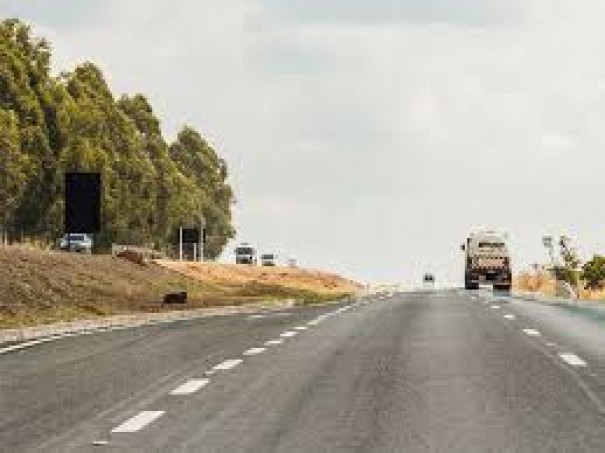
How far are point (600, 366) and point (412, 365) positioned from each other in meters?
2.09

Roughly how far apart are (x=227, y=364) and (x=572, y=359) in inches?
162

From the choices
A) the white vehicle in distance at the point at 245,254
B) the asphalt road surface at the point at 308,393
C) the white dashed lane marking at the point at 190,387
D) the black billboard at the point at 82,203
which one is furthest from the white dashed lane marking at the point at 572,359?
the white vehicle in distance at the point at 245,254

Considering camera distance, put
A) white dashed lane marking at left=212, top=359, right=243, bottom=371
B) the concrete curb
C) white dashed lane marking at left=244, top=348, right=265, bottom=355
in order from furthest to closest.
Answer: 1. the concrete curb
2. white dashed lane marking at left=244, top=348, right=265, bottom=355
3. white dashed lane marking at left=212, top=359, right=243, bottom=371

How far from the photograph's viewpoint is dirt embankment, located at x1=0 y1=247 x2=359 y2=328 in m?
42.3

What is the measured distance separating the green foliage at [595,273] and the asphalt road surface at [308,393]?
72.3 metres

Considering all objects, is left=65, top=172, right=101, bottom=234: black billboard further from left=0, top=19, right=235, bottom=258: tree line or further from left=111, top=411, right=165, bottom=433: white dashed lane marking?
left=111, top=411, right=165, bottom=433: white dashed lane marking

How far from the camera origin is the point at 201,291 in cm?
6662

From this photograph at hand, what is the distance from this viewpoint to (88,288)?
50375mm

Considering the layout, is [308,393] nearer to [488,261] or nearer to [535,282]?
[488,261]

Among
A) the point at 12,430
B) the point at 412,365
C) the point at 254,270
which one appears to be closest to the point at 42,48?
the point at 254,270

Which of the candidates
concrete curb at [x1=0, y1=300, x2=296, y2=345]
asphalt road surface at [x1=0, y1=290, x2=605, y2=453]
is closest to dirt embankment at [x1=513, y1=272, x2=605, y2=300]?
concrete curb at [x1=0, y1=300, x2=296, y2=345]

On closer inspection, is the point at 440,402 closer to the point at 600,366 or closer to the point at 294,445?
the point at 294,445

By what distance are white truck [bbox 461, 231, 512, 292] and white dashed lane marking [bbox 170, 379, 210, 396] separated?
6887 centimetres

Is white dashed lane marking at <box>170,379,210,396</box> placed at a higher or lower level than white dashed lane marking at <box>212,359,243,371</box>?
lower
